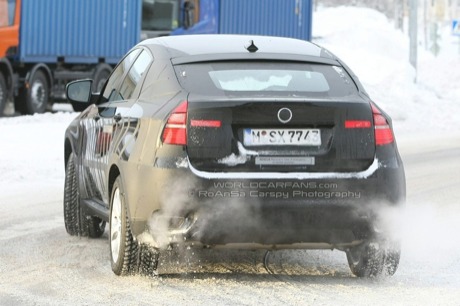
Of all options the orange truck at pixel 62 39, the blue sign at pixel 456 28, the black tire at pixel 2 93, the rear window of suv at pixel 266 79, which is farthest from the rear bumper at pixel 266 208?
the blue sign at pixel 456 28

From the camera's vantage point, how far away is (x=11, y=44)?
27.5 metres

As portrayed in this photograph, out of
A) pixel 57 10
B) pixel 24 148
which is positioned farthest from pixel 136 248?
pixel 57 10

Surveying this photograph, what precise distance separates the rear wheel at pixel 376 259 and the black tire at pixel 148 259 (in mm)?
1199

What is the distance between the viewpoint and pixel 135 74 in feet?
28.9

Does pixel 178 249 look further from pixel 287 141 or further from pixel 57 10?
pixel 57 10

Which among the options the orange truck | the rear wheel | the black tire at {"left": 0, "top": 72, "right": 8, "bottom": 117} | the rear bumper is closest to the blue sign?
the orange truck

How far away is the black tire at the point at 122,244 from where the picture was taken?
7848mm

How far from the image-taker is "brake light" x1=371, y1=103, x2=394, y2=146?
25.4 ft

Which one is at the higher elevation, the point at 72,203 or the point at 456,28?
the point at 72,203

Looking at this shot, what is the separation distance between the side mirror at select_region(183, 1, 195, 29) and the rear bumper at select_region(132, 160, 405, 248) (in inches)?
915

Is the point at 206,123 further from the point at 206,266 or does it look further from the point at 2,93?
the point at 2,93

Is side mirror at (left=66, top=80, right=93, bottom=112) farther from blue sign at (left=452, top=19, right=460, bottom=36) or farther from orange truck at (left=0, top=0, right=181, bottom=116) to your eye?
blue sign at (left=452, top=19, right=460, bottom=36)

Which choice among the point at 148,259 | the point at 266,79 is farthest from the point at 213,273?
the point at 266,79

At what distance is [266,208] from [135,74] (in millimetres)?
1806
